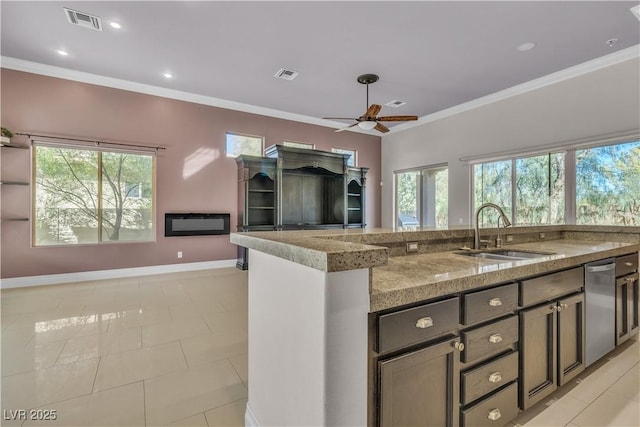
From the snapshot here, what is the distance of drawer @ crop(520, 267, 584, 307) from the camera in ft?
5.05

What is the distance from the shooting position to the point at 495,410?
1420mm

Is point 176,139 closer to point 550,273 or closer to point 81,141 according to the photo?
point 81,141

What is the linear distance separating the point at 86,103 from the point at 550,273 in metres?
6.30

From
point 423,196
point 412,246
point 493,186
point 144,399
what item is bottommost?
point 144,399

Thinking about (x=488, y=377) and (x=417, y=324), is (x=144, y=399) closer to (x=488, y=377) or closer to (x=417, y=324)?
(x=417, y=324)

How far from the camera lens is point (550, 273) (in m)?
1.70

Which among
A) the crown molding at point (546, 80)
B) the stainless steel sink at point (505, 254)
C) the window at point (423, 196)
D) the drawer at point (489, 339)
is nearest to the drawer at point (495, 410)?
the drawer at point (489, 339)

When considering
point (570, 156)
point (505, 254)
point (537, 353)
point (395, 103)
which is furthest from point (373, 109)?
point (537, 353)

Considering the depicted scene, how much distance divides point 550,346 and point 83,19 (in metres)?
5.32

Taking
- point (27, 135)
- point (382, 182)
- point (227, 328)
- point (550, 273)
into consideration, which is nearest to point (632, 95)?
point (550, 273)

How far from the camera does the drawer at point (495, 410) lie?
4.30 ft

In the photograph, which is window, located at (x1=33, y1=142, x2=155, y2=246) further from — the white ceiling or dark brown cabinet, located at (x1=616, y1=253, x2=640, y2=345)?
dark brown cabinet, located at (x1=616, y1=253, x2=640, y2=345)

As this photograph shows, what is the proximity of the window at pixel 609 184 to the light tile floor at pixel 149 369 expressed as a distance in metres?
2.29

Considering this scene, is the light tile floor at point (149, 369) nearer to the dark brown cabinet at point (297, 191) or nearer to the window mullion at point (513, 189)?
the dark brown cabinet at point (297, 191)
